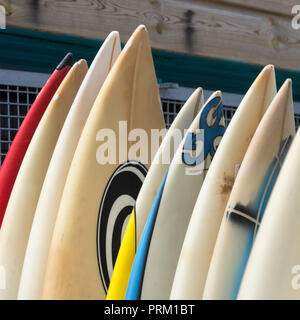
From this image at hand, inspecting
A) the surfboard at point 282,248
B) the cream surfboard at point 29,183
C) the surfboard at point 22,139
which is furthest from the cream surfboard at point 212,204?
the surfboard at point 22,139

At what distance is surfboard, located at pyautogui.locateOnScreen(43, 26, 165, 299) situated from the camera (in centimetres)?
95

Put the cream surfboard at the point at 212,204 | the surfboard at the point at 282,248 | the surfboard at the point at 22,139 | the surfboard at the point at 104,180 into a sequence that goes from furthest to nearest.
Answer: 1. the surfboard at the point at 22,139
2. the surfboard at the point at 104,180
3. the cream surfboard at the point at 212,204
4. the surfboard at the point at 282,248

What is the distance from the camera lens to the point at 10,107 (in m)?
1.82

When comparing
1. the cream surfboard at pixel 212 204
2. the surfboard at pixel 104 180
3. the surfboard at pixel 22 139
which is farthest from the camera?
the surfboard at pixel 22 139

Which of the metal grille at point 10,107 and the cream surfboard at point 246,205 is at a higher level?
the metal grille at point 10,107

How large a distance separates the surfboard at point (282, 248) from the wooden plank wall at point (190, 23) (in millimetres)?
1110

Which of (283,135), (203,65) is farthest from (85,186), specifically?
(203,65)

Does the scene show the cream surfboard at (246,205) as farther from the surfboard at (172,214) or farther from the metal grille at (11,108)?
the metal grille at (11,108)

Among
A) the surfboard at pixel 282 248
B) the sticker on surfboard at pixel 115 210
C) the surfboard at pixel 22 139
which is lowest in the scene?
the surfboard at pixel 282 248

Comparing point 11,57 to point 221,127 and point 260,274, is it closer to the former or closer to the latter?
point 221,127

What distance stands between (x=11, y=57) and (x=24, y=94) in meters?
0.13

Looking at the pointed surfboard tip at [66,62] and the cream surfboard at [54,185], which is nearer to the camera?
the cream surfboard at [54,185]

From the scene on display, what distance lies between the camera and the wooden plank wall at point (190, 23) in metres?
1.64
